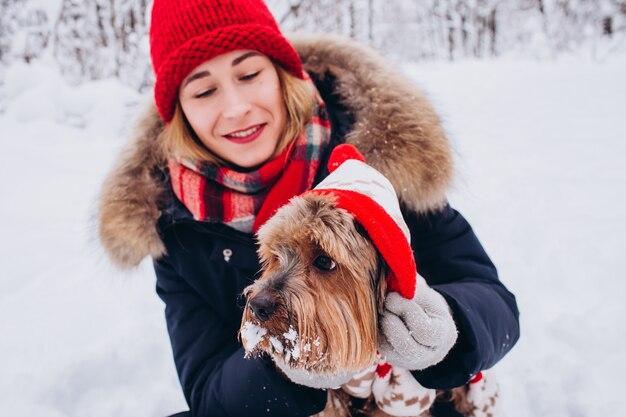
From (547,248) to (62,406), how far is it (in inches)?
146

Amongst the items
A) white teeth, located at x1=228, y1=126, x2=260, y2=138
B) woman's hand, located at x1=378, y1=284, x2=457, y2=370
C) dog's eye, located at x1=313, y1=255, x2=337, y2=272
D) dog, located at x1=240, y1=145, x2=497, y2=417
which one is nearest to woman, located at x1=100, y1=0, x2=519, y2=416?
white teeth, located at x1=228, y1=126, x2=260, y2=138

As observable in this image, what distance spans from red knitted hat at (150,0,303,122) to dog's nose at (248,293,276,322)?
1025 mm

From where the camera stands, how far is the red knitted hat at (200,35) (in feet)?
5.42

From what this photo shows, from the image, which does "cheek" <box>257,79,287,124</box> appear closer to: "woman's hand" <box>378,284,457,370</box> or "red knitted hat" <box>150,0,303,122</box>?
"red knitted hat" <box>150,0,303,122</box>

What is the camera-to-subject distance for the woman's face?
1.73m

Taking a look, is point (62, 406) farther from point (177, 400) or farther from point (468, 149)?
point (468, 149)

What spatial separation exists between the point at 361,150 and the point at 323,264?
0.65m

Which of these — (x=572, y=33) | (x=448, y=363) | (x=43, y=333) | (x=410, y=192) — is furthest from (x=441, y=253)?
(x=572, y=33)

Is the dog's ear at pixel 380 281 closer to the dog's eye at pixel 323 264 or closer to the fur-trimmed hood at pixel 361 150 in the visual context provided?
the dog's eye at pixel 323 264

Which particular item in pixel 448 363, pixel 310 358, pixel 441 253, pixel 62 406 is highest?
pixel 310 358

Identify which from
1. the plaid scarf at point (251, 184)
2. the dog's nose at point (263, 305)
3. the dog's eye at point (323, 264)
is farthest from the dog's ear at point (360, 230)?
the plaid scarf at point (251, 184)

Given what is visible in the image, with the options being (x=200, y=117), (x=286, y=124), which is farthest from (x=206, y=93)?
(x=286, y=124)

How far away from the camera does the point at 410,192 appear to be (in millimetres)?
1688

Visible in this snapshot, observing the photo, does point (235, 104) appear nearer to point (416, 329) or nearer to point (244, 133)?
point (244, 133)
